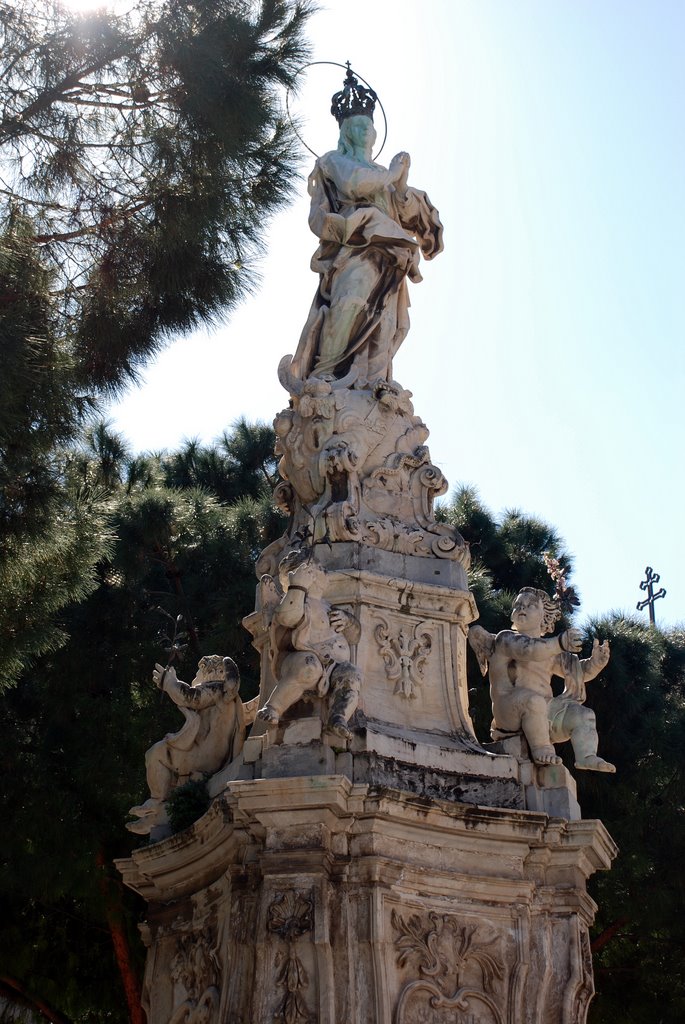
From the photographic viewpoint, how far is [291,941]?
22.0 ft

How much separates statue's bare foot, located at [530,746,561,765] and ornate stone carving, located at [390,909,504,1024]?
99 cm

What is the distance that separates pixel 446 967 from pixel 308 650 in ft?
5.56

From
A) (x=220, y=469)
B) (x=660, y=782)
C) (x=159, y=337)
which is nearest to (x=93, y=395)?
(x=159, y=337)

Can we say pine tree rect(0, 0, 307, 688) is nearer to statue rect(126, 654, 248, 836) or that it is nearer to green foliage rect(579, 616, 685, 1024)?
statue rect(126, 654, 248, 836)

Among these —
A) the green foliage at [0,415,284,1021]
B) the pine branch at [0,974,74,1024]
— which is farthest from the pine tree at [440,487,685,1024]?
the pine branch at [0,974,74,1024]

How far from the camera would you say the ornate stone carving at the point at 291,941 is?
6.59m

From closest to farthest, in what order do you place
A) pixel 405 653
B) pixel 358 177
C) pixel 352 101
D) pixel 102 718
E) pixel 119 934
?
pixel 405 653
pixel 358 177
pixel 352 101
pixel 119 934
pixel 102 718

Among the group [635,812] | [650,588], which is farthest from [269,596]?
[650,588]

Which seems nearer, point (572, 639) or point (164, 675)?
point (572, 639)

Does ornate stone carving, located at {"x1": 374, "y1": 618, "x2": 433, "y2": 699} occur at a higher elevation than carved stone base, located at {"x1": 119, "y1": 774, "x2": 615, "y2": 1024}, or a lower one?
higher

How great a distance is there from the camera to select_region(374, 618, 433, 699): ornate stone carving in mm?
7832

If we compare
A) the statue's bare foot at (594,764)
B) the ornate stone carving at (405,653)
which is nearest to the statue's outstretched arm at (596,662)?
the statue's bare foot at (594,764)

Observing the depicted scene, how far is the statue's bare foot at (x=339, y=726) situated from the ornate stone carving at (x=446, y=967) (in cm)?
89

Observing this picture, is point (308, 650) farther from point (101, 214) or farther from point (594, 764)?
point (101, 214)
